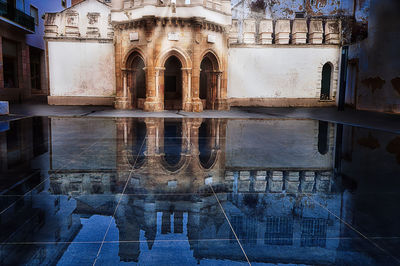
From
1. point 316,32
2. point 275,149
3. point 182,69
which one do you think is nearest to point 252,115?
point 182,69

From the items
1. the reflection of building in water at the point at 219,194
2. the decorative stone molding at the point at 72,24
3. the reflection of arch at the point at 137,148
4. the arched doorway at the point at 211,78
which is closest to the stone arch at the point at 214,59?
the arched doorway at the point at 211,78

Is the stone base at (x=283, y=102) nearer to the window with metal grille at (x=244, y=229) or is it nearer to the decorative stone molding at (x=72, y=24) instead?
the decorative stone molding at (x=72, y=24)

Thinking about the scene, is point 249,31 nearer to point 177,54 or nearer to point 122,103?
point 177,54

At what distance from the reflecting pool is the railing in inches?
763

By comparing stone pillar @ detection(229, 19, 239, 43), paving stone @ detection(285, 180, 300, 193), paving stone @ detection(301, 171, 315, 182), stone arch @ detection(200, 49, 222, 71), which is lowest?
paving stone @ detection(285, 180, 300, 193)

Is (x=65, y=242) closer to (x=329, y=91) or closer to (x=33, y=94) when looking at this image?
(x=329, y=91)

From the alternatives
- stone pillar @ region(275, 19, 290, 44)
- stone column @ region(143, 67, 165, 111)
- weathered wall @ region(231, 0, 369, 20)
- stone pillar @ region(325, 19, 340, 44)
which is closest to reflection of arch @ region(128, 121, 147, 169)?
stone column @ region(143, 67, 165, 111)

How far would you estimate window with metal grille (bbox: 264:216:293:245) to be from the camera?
8.95ft

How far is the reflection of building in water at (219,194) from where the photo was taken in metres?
2.69

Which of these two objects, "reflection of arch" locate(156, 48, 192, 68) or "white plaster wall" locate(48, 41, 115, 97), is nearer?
"reflection of arch" locate(156, 48, 192, 68)

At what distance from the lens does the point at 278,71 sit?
2141 cm

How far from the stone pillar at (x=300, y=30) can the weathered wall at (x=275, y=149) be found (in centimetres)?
1254

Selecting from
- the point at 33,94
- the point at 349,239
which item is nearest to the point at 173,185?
the point at 349,239

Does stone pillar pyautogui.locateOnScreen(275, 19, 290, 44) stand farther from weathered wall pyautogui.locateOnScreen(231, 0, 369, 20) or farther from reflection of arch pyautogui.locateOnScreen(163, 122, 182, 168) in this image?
reflection of arch pyautogui.locateOnScreen(163, 122, 182, 168)
